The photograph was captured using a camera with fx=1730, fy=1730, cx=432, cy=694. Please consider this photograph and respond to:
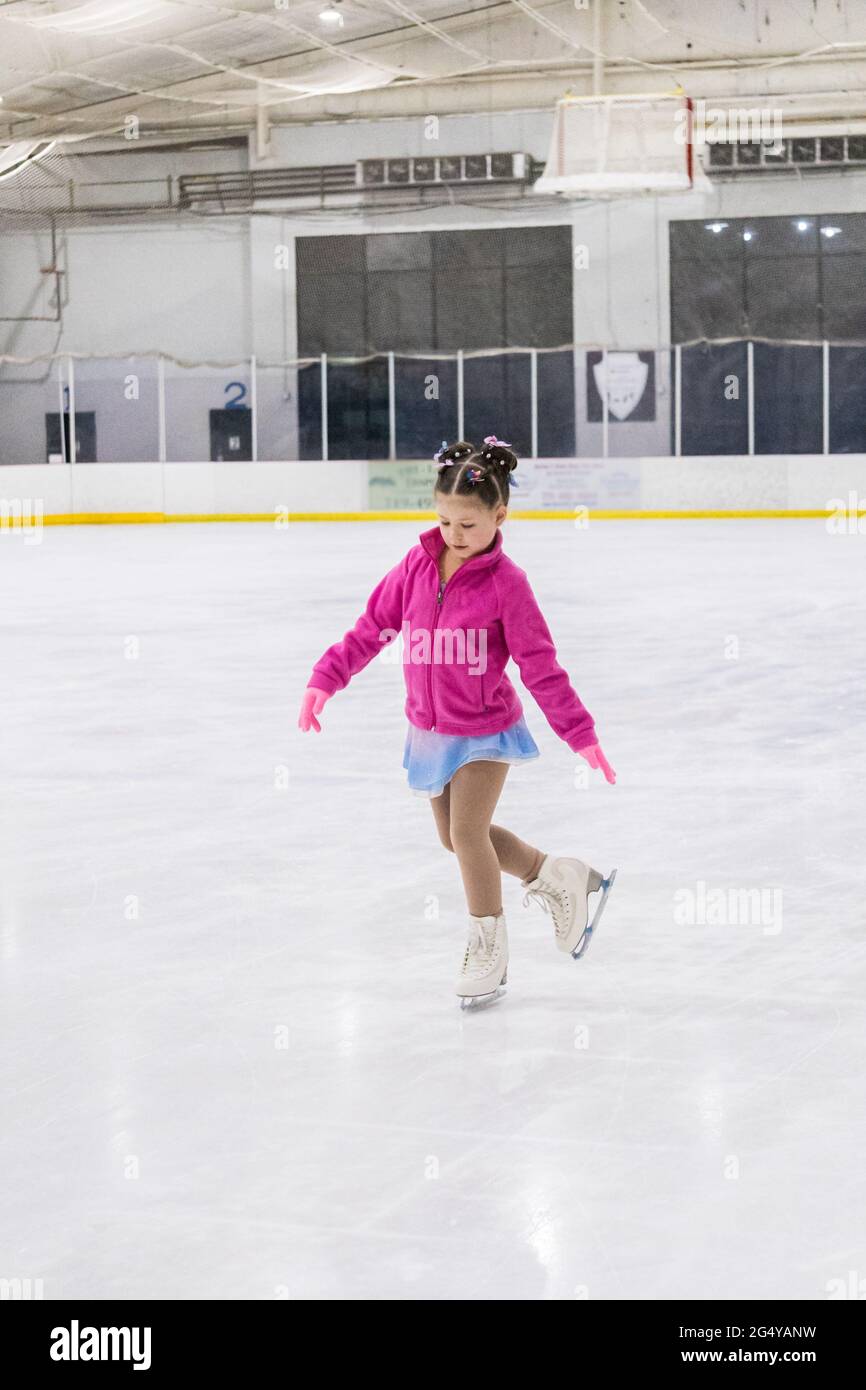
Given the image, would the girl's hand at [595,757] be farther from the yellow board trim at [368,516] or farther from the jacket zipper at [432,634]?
the yellow board trim at [368,516]

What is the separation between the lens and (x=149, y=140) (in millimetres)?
23469

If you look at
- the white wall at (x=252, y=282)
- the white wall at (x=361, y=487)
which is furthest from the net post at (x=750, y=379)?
the white wall at (x=252, y=282)

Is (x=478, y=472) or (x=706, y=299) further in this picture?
(x=706, y=299)

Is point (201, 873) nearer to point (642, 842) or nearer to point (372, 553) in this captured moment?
point (642, 842)

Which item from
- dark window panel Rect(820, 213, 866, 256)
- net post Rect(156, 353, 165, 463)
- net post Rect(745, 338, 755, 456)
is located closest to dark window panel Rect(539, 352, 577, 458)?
net post Rect(745, 338, 755, 456)

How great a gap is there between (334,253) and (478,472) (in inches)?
831

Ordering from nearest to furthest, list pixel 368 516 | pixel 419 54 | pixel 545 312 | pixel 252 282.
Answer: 1. pixel 419 54
2. pixel 368 516
3. pixel 545 312
4. pixel 252 282

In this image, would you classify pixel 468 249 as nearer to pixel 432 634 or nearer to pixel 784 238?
pixel 784 238

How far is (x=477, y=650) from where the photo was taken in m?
2.75

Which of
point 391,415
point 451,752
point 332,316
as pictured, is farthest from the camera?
point 332,316

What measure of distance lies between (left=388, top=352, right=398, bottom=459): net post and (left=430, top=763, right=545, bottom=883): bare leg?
17778mm

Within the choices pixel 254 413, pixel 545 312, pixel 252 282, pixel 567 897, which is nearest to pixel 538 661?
pixel 567 897

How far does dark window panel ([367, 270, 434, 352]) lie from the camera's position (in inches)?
896

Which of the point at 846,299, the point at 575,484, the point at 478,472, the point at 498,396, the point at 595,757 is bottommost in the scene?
the point at 595,757
